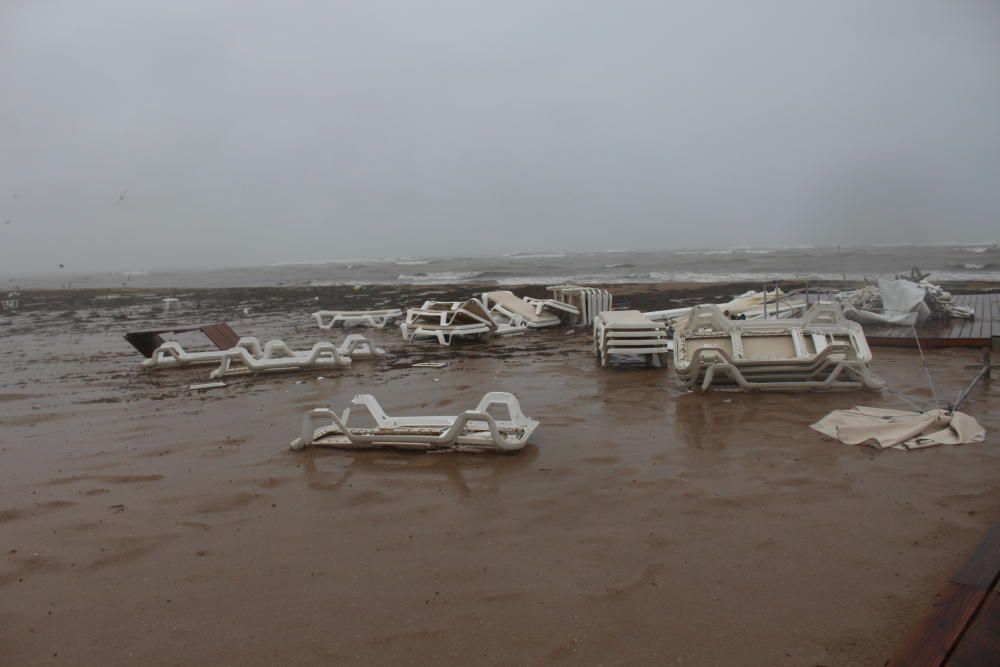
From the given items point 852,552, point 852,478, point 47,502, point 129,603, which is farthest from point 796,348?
point 47,502

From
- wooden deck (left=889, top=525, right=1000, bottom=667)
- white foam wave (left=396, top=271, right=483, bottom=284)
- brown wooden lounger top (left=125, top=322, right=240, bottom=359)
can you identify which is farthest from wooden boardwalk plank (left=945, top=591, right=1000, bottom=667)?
white foam wave (left=396, top=271, right=483, bottom=284)

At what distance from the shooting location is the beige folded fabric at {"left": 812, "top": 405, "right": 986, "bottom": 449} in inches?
216

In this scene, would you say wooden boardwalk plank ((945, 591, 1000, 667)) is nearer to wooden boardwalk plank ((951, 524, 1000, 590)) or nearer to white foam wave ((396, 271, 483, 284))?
wooden boardwalk plank ((951, 524, 1000, 590))

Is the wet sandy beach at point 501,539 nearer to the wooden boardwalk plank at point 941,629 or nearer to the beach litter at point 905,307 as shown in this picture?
the wooden boardwalk plank at point 941,629

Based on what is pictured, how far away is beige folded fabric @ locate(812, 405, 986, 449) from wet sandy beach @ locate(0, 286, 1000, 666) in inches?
7.1

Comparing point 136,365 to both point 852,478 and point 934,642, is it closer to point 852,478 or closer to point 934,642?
point 852,478

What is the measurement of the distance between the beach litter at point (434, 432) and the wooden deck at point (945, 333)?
7.75 m

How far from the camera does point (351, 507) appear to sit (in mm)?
4766

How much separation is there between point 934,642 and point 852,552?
108 centimetres

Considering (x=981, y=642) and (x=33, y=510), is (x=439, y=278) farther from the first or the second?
(x=981, y=642)

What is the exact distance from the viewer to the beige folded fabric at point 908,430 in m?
5.49

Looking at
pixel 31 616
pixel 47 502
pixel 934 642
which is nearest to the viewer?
pixel 934 642

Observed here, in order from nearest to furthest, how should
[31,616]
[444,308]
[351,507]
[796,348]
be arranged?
[31,616]
[351,507]
[796,348]
[444,308]

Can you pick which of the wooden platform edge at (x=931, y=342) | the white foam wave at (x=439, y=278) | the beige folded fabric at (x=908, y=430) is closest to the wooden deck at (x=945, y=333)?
the wooden platform edge at (x=931, y=342)
